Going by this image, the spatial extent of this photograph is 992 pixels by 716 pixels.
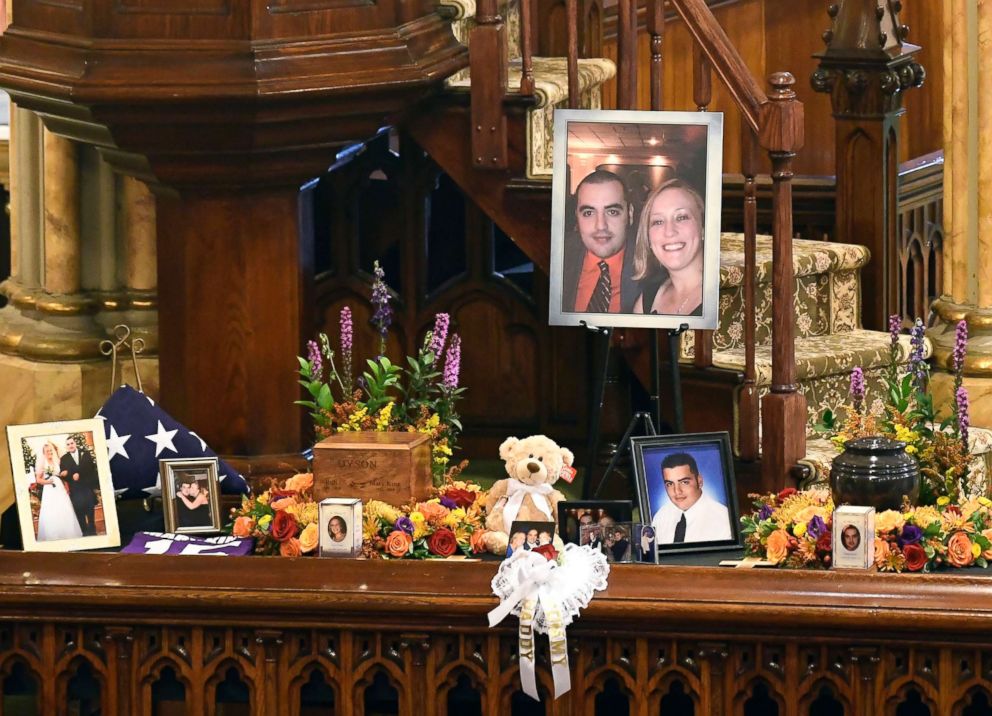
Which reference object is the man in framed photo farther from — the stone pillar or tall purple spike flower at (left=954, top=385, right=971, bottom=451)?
the stone pillar

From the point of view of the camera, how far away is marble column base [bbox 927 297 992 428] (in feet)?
17.8

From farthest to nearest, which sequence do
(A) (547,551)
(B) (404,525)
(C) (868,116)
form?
(C) (868,116) < (B) (404,525) < (A) (547,551)

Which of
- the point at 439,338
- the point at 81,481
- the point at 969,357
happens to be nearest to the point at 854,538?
the point at 439,338

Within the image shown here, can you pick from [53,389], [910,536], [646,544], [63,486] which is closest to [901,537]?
[910,536]

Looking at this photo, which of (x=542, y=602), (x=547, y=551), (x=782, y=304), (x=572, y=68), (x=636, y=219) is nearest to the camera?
(x=542, y=602)

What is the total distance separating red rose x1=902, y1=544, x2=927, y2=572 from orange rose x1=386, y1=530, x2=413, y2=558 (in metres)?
0.89

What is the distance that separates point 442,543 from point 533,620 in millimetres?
480

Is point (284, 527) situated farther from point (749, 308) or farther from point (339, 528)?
point (749, 308)

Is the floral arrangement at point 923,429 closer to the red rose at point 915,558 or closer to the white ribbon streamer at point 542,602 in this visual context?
the red rose at point 915,558

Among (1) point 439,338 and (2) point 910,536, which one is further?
(1) point 439,338

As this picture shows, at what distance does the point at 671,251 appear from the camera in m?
4.45

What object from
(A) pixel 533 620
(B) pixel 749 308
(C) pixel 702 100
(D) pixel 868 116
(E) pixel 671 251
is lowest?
(A) pixel 533 620

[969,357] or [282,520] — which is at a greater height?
[969,357]

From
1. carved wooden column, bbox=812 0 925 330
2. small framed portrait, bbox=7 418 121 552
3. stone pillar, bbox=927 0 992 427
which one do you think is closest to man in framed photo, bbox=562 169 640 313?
small framed portrait, bbox=7 418 121 552
